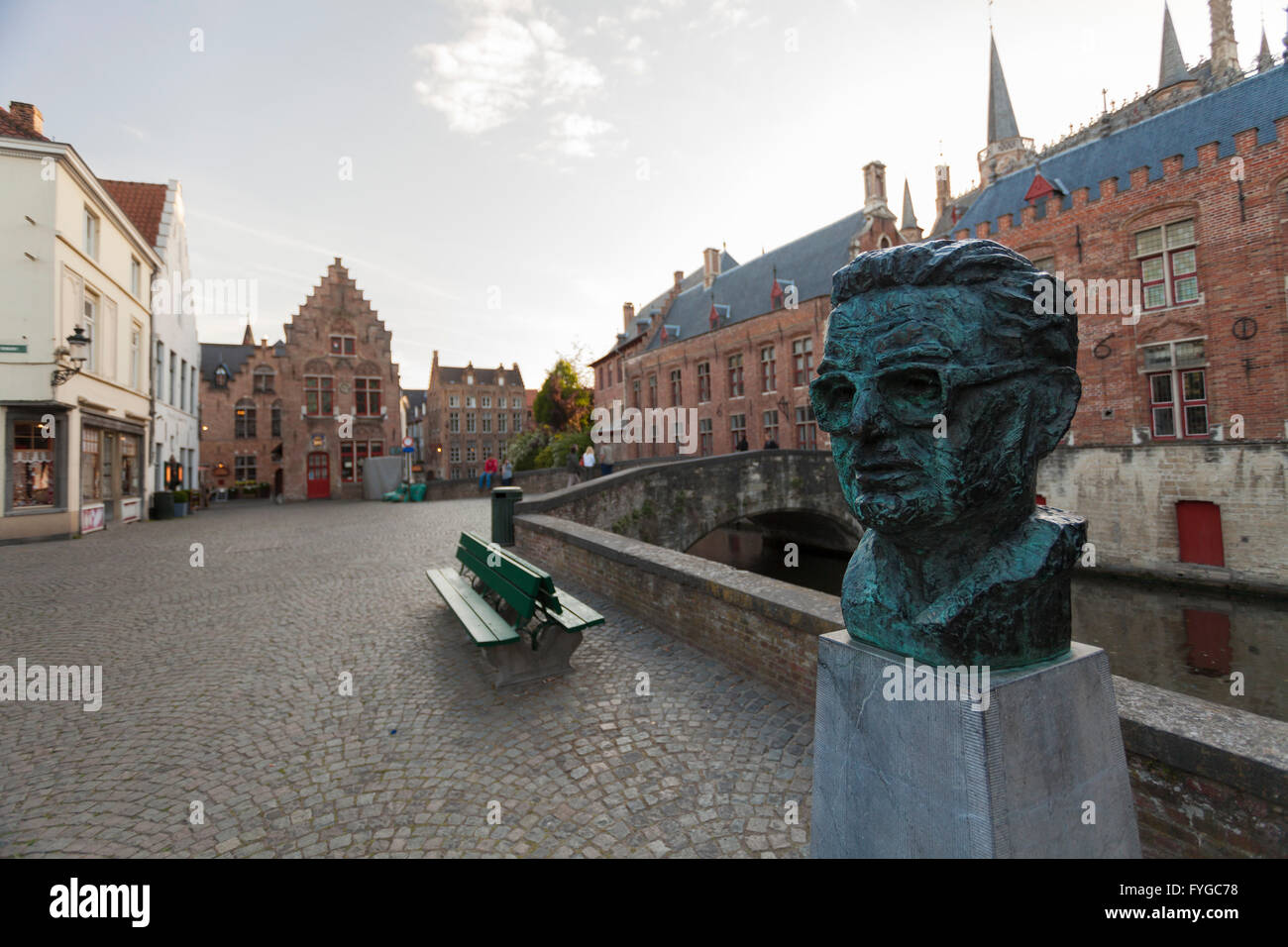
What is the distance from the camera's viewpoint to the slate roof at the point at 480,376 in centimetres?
6725

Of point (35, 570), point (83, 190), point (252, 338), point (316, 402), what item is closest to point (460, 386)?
point (252, 338)

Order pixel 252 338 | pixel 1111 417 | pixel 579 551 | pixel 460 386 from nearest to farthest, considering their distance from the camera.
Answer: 1. pixel 579 551
2. pixel 1111 417
3. pixel 252 338
4. pixel 460 386

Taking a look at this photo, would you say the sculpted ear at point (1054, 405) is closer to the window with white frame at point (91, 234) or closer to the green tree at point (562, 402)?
the window with white frame at point (91, 234)

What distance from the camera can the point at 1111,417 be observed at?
18.5 metres

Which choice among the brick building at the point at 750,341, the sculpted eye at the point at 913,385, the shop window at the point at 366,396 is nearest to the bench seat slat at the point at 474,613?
the sculpted eye at the point at 913,385

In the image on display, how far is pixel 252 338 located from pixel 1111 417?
58.0 meters

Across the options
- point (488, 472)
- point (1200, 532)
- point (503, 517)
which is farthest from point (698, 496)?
point (1200, 532)

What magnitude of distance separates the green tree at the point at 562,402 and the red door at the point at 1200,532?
1490 inches

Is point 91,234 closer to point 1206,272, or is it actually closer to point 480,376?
point 1206,272

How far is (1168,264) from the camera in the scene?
1745 cm

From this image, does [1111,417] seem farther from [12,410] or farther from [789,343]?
[12,410]

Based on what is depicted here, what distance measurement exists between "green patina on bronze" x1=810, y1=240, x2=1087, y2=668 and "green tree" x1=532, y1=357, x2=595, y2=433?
4637 centimetres

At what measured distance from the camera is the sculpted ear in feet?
6.81

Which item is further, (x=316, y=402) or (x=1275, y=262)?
(x=316, y=402)
